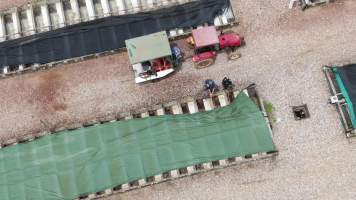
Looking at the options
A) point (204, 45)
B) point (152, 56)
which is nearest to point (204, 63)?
point (204, 45)

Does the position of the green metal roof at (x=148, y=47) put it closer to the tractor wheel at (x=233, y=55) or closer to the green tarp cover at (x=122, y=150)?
the green tarp cover at (x=122, y=150)

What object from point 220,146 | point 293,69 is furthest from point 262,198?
point 293,69

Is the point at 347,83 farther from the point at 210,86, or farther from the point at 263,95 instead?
the point at 210,86

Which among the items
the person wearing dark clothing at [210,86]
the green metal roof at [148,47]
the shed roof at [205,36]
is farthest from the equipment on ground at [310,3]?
the green metal roof at [148,47]

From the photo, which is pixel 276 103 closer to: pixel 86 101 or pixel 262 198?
pixel 262 198

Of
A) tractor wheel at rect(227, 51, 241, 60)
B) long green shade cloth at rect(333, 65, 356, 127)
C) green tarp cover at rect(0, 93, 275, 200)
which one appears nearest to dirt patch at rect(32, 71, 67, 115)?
green tarp cover at rect(0, 93, 275, 200)

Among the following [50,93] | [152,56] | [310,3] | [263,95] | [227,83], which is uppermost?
[310,3]
